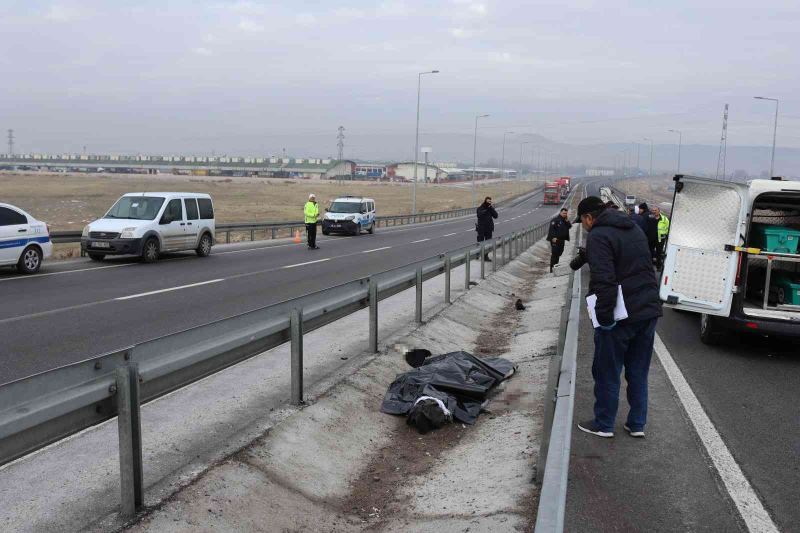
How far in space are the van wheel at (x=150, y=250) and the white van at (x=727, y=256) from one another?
14037 mm

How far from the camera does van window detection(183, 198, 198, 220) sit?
2255 centimetres

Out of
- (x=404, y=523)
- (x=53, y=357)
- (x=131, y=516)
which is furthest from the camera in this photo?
(x=53, y=357)

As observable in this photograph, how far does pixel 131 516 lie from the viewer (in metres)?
4.12

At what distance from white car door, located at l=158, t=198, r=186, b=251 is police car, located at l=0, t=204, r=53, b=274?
3.95m

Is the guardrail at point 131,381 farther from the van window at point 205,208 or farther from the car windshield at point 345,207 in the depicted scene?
the car windshield at point 345,207

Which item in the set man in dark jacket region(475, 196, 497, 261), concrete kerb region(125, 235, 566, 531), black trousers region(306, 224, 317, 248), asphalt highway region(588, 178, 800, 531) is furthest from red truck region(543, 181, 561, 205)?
concrete kerb region(125, 235, 566, 531)

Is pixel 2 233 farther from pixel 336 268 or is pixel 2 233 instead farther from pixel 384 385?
pixel 384 385

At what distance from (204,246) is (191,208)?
1.21 m

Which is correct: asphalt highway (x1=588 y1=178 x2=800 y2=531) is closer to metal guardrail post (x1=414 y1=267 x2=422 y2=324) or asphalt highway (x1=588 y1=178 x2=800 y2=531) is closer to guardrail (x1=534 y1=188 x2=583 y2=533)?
guardrail (x1=534 y1=188 x2=583 y2=533)

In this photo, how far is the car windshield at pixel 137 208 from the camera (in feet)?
69.5

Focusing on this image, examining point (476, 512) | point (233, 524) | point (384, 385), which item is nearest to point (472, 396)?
point (384, 385)

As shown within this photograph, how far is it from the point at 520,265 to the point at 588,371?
14.5 m

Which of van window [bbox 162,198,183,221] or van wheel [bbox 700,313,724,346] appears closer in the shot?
van wheel [bbox 700,313,724,346]

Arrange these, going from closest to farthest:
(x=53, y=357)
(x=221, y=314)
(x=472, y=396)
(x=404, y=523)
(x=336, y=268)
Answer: (x=404, y=523)
(x=472, y=396)
(x=53, y=357)
(x=221, y=314)
(x=336, y=268)
